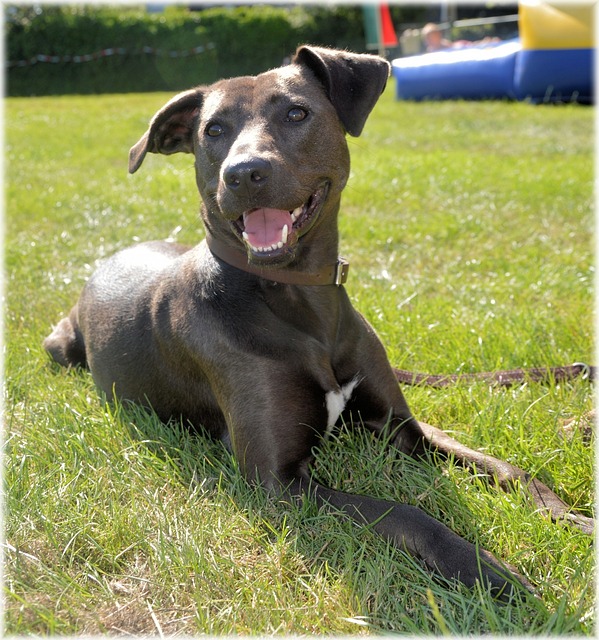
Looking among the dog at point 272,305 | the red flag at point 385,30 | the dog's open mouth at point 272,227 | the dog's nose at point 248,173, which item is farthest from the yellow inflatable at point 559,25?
the dog's nose at point 248,173

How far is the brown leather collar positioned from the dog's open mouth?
0.15 meters

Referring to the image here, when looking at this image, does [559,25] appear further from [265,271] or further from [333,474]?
[333,474]

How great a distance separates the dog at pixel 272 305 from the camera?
303 cm

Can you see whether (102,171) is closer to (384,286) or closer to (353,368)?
(384,286)

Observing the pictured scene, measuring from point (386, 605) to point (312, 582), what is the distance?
0.26 metres

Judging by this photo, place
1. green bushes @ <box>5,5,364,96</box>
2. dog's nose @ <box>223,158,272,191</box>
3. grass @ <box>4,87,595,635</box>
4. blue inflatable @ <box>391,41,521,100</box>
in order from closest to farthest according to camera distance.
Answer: grass @ <box>4,87,595,635</box> < dog's nose @ <box>223,158,272,191</box> < blue inflatable @ <box>391,41,521,100</box> < green bushes @ <box>5,5,364,96</box>

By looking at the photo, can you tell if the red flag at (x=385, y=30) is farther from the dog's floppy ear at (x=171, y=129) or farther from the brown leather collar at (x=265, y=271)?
the brown leather collar at (x=265, y=271)

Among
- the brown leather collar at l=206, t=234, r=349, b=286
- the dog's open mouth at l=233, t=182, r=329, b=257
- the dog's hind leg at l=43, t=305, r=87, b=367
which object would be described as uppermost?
the dog's open mouth at l=233, t=182, r=329, b=257

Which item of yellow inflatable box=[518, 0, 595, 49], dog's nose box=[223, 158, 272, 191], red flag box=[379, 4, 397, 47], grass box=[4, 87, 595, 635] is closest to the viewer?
grass box=[4, 87, 595, 635]

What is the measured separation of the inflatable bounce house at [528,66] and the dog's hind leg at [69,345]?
38.3 ft

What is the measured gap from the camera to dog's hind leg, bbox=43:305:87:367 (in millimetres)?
4258

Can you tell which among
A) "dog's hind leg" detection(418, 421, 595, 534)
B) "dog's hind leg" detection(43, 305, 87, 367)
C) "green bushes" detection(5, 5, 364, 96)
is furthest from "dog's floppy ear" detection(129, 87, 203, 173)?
"green bushes" detection(5, 5, 364, 96)

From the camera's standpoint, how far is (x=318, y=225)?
337cm

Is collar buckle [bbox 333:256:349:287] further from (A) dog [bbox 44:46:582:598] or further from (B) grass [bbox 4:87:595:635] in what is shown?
(B) grass [bbox 4:87:595:635]
